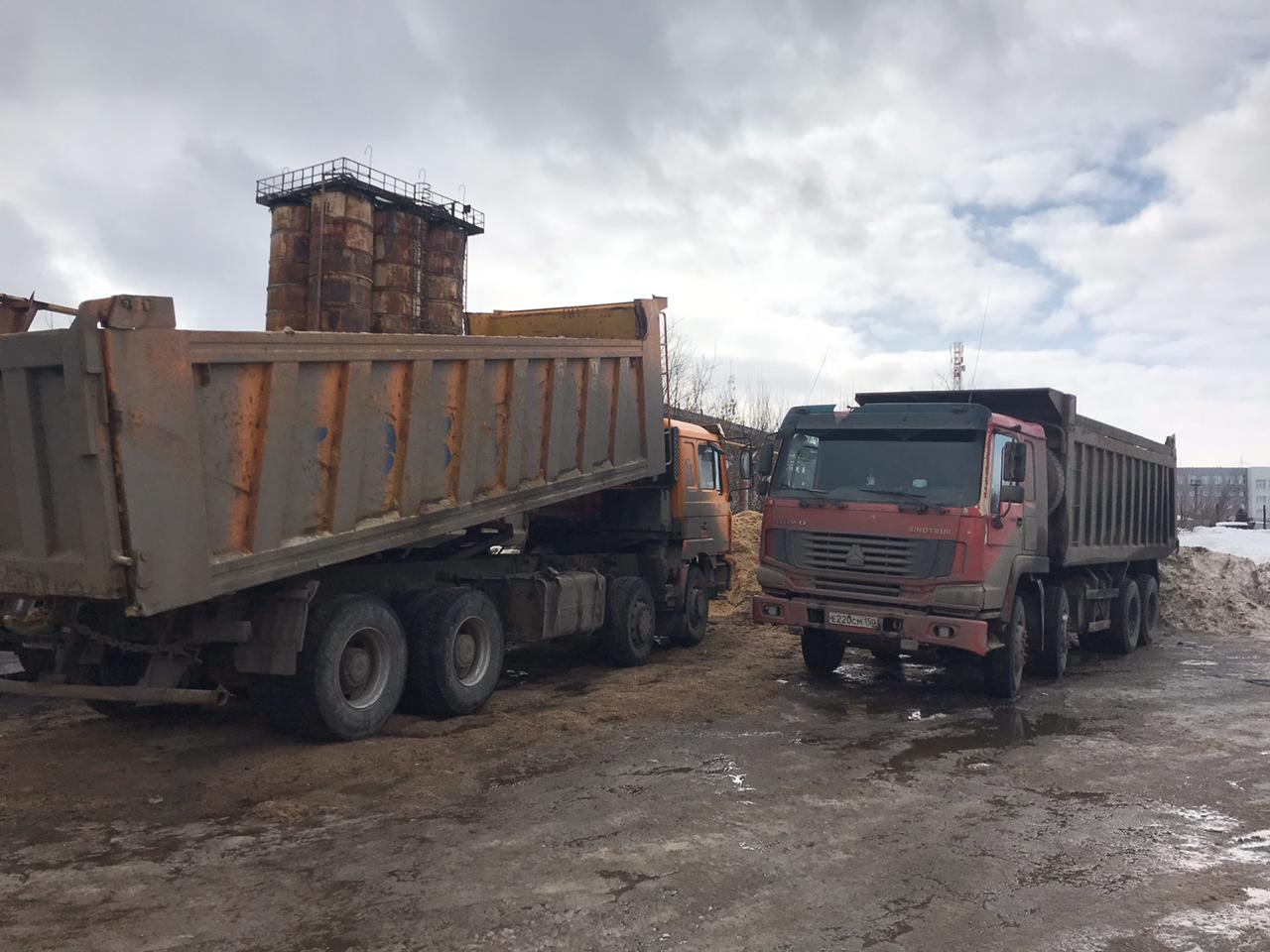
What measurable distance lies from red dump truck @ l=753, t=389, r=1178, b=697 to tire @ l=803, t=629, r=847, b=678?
0.05 feet

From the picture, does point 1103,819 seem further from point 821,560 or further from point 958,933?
point 821,560

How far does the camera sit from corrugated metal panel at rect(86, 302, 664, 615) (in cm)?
568

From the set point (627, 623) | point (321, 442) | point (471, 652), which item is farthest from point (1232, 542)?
point (321, 442)

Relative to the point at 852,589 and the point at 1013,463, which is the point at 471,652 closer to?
the point at 852,589

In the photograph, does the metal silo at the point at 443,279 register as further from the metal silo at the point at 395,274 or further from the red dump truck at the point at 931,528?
the red dump truck at the point at 931,528

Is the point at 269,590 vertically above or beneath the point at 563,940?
above

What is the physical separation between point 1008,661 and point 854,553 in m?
1.82

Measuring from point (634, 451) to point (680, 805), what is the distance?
5676 millimetres

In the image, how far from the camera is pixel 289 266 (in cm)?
3953

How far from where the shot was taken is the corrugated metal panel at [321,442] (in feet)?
18.6

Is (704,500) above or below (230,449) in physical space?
below

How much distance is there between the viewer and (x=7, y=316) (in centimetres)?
694

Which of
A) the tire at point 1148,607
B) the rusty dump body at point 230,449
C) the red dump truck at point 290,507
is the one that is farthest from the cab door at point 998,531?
the tire at point 1148,607

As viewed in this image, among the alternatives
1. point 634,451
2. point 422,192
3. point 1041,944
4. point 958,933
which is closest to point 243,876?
point 958,933
